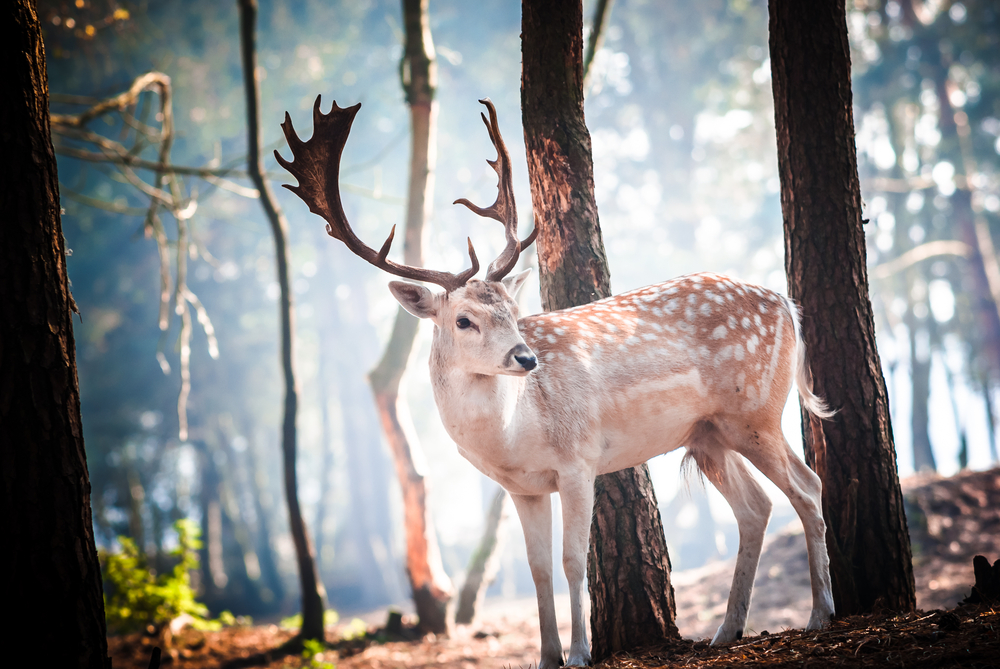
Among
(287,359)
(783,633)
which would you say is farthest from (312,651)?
(783,633)

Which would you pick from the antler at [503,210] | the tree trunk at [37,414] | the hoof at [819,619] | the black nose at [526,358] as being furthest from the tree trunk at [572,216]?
the tree trunk at [37,414]

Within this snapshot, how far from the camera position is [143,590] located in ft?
24.7

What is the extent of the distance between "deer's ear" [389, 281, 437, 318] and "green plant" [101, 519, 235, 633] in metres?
5.12

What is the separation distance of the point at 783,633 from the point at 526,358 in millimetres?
2120

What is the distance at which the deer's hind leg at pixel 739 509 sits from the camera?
434 centimetres

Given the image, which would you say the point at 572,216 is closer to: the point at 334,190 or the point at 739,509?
the point at 334,190

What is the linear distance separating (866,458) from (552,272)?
2.43 meters

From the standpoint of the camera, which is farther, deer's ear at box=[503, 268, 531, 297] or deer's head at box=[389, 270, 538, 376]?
deer's ear at box=[503, 268, 531, 297]

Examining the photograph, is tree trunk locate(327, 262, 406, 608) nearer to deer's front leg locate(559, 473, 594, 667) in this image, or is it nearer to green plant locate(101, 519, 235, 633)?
green plant locate(101, 519, 235, 633)

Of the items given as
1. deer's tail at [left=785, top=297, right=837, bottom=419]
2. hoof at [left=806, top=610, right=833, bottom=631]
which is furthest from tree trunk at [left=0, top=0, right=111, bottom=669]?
deer's tail at [left=785, top=297, right=837, bottom=419]

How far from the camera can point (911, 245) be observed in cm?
2245

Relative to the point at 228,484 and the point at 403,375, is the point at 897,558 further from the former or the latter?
the point at 228,484

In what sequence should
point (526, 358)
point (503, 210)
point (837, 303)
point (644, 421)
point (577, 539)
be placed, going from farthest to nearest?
point (837, 303)
point (503, 210)
point (644, 421)
point (577, 539)
point (526, 358)

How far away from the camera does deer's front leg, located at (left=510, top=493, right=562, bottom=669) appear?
3.87m
